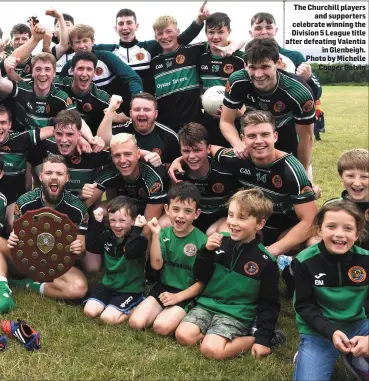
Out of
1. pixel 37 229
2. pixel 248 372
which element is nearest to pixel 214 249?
pixel 248 372

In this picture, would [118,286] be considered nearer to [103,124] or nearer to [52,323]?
[52,323]

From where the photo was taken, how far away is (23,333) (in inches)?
153

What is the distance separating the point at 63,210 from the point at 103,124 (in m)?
1.23

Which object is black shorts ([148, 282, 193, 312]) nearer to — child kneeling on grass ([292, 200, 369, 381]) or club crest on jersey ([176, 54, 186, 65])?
child kneeling on grass ([292, 200, 369, 381])

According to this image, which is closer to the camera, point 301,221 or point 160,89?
point 301,221

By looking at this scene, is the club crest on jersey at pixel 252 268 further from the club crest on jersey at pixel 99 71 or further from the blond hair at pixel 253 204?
the club crest on jersey at pixel 99 71

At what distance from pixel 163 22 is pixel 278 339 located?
166 inches

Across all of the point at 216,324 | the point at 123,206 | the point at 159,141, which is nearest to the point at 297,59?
the point at 159,141

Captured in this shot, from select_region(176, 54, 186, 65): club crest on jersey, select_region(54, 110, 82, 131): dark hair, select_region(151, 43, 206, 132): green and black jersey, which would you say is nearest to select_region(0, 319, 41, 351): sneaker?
select_region(54, 110, 82, 131): dark hair

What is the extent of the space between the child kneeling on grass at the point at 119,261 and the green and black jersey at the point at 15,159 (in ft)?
4.90

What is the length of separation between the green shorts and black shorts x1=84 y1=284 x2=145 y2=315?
61cm

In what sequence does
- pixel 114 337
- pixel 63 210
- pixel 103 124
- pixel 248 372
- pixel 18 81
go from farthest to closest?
pixel 18 81
pixel 103 124
pixel 63 210
pixel 114 337
pixel 248 372

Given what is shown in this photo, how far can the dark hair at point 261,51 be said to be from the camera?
4734mm

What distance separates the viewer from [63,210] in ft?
16.3
